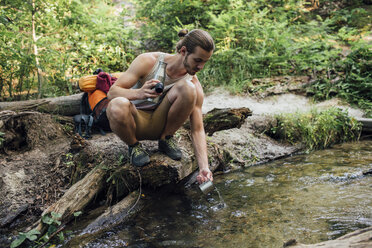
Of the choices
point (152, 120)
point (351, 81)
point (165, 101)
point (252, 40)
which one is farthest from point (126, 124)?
point (252, 40)

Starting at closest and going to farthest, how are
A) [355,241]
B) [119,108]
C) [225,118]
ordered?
[355,241] < [119,108] < [225,118]

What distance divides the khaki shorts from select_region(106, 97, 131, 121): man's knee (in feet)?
0.81

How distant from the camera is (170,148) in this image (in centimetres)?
322

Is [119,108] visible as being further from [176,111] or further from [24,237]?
[24,237]

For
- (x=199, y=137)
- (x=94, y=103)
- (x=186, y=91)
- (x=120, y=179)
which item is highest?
(x=186, y=91)

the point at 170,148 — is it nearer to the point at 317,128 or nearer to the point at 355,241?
the point at 355,241

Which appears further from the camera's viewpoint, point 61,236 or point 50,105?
point 50,105

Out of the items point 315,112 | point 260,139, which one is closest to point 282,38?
point 315,112

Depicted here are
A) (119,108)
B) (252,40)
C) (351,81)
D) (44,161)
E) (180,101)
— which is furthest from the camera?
(252,40)

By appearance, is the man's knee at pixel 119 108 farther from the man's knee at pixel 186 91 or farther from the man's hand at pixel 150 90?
the man's knee at pixel 186 91

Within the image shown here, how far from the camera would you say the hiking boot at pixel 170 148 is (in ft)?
10.5

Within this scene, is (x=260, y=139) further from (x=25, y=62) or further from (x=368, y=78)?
(x=25, y=62)

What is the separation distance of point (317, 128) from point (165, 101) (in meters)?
3.47

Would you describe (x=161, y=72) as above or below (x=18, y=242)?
above
